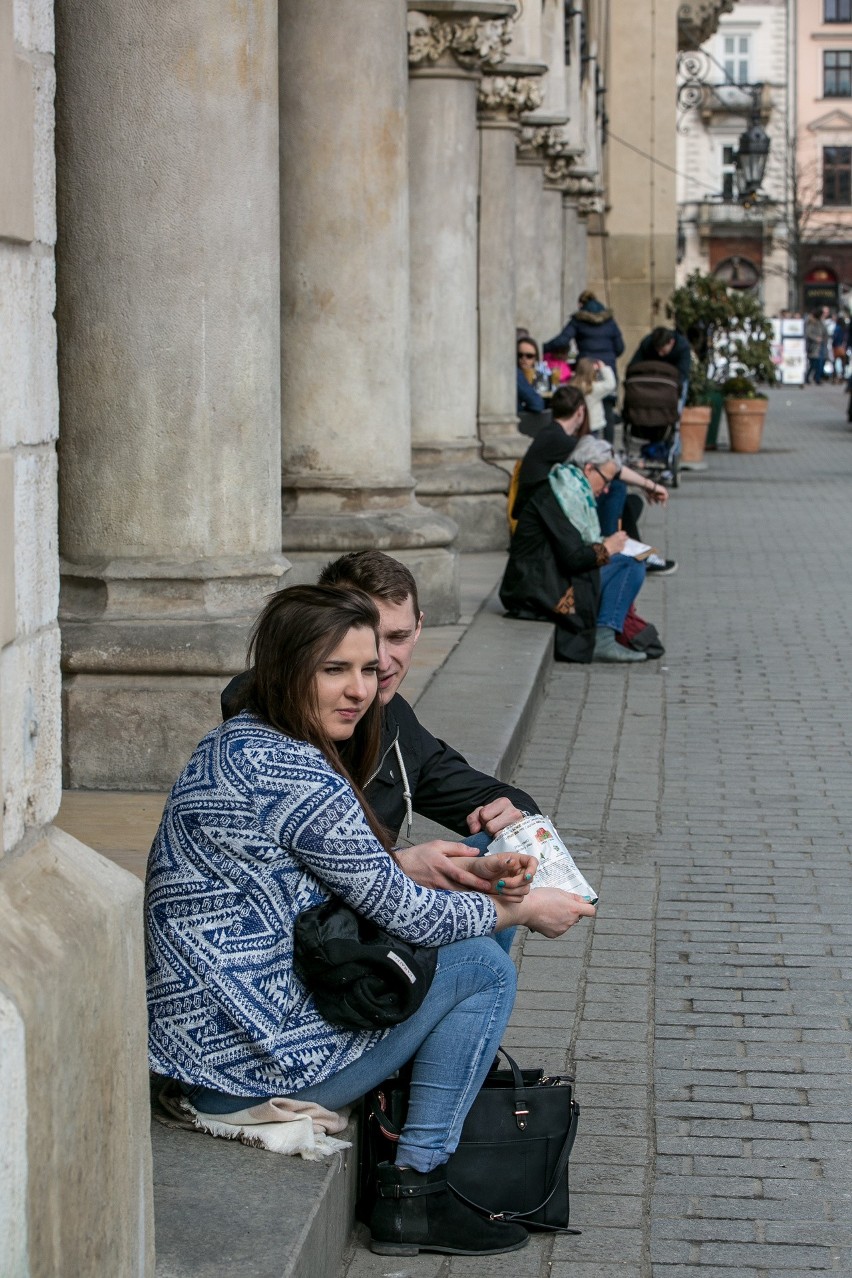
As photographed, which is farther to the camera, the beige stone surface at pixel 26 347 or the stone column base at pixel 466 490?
the stone column base at pixel 466 490

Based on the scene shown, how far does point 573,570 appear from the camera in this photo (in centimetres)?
1095

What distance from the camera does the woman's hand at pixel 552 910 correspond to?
165 inches

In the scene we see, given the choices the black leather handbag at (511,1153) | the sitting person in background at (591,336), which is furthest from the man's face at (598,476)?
the sitting person in background at (591,336)

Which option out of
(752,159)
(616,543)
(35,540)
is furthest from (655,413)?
(35,540)

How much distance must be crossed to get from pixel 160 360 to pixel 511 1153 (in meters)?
3.42

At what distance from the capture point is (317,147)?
388 inches

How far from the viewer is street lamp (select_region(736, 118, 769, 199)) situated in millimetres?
34312

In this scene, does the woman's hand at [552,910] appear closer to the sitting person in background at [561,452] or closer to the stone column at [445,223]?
the sitting person in background at [561,452]

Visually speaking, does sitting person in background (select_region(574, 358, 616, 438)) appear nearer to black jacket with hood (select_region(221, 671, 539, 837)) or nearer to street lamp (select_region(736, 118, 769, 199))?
black jacket with hood (select_region(221, 671, 539, 837))

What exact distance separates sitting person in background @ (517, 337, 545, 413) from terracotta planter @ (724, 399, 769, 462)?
864 cm

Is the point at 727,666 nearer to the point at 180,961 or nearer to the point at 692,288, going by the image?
the point at 180,961

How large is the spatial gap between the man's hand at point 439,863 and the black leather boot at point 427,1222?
583 millimetres

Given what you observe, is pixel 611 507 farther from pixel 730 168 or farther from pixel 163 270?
pixel 730 168

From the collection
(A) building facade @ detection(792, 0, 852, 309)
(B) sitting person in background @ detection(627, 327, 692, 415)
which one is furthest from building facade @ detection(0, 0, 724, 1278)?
(A) building facade @ detection(792, 0, 852, 309)
